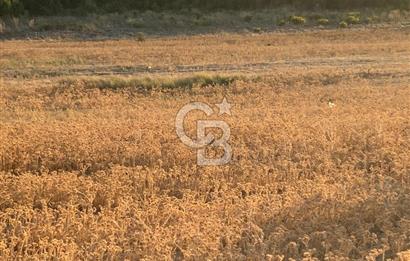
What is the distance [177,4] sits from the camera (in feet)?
139

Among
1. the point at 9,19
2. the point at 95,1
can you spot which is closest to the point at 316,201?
the point at 9,19

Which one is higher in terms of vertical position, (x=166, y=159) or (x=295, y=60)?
(x=166, y=159)

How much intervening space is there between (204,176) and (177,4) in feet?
119

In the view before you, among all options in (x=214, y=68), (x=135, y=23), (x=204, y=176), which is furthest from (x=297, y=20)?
(x=204, y=176)

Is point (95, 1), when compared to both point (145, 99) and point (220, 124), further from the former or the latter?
point (220, 124)

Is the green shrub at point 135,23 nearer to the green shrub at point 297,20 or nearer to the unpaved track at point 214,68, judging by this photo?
the green shrub at point 297,20

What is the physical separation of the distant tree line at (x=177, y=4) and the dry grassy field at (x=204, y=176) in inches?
1025

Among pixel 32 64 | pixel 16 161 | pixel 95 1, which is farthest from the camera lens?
pixel 95 1

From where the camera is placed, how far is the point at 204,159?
26.8 ft

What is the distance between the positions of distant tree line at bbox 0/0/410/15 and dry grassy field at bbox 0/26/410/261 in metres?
26.0

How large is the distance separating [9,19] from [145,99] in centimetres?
2417

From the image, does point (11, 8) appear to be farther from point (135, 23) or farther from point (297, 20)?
point (297, 20)

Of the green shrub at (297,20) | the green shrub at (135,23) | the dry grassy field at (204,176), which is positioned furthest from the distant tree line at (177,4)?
the dry grassy field at (204,176)

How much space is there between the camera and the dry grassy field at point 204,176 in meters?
5.57
